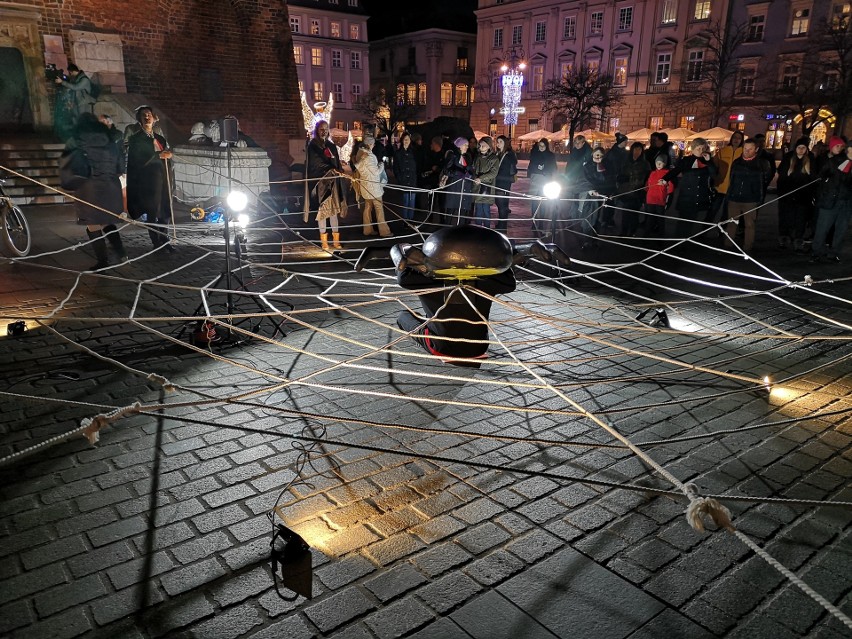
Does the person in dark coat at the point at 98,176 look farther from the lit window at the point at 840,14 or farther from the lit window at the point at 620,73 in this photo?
the lit window at the point at 620,73

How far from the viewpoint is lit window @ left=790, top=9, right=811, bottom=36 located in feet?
125

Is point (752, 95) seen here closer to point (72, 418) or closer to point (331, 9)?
point (331, 9)

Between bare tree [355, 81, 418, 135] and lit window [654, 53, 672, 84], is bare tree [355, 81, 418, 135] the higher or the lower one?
the lower one

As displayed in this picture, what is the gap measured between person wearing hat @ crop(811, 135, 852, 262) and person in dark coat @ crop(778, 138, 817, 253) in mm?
793

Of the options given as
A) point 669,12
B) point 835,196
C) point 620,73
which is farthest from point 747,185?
point 620,73

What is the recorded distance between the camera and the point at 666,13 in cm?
4441

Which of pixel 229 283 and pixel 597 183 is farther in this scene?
pixel 597 183

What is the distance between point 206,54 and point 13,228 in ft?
39.0

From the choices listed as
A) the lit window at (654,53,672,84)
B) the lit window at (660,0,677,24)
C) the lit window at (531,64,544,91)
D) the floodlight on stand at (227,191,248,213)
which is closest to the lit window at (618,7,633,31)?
the lit window at (660,0,677,24)

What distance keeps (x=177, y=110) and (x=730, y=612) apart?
19.8 meters

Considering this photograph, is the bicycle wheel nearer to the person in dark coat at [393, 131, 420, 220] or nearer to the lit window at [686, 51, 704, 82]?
the person in dark coat at [393, 131, 420, 220]

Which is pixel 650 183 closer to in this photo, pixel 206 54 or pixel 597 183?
pixel 597 183

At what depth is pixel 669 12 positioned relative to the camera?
145 feet

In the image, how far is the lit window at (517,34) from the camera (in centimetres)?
5397
